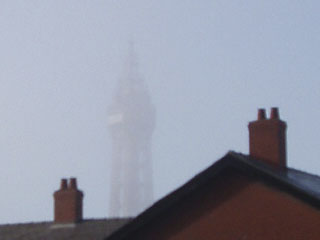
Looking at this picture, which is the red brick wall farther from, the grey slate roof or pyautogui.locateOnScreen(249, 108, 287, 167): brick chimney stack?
the grey slate roof

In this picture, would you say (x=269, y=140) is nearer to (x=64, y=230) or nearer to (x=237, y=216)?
(x=237, y=216)

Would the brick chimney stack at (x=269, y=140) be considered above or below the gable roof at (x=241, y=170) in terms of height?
above

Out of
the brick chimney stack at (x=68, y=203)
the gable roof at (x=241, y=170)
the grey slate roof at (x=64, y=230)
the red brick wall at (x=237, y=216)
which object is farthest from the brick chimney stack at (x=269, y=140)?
the brick chimney stack at (x=68, y=203)

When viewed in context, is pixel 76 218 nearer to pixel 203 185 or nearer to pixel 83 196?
pixel 83 196

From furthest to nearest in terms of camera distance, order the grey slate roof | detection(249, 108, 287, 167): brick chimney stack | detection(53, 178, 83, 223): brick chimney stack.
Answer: detection(53, 178, 83, 223): brick chimney stack < the grey slate roof < detection(249, 108, 287, 167): brick chimney stack

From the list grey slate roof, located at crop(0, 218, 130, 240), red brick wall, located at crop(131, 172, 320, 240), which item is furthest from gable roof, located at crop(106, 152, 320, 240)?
grey slate roof, located at crop(0, 218, 130, 240)

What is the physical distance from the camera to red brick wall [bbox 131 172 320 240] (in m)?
23.0

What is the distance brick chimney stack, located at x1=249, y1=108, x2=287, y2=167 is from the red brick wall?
7.15 ft

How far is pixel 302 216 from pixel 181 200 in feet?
12.0

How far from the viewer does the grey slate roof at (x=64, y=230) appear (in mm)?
30984

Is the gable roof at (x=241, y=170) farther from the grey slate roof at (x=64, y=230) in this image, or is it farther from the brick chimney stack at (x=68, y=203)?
the brick chimney stack at (x=68, y=203)

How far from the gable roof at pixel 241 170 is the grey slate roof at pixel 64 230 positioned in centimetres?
588

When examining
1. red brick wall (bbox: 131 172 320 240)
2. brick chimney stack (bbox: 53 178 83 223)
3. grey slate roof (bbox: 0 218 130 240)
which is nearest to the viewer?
red brick wall (bbox: 131 172 320 240)

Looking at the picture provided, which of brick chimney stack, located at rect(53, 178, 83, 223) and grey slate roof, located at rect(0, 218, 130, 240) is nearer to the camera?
grey slate roof, located at rect(0, 218, 130, 240)
